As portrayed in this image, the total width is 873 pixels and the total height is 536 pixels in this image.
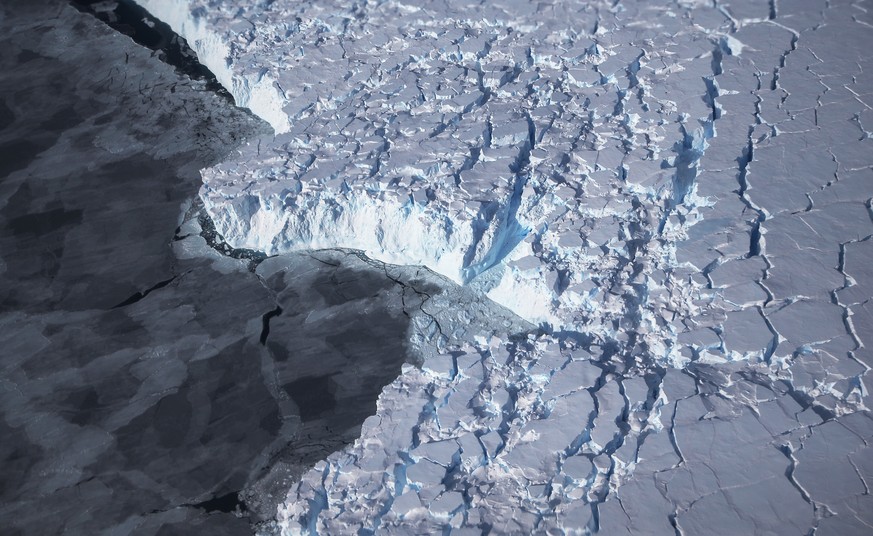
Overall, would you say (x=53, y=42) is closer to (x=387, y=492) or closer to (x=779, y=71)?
(x=387, y=492)

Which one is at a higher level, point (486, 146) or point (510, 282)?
point (486, 146)

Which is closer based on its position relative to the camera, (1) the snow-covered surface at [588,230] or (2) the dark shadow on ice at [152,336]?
(1) the snow-covered surface at [588,230]

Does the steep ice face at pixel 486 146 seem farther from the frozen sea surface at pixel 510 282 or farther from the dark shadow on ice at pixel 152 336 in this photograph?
the dark shadow on ice at pixel 152 336

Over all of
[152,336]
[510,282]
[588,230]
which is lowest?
[152,336]

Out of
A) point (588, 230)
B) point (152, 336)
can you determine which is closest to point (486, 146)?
point (588, 230)

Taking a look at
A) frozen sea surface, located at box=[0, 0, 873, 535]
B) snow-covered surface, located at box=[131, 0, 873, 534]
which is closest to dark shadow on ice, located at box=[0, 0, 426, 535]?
frozen sea surface, located at box=[0, 0, 873, 535]

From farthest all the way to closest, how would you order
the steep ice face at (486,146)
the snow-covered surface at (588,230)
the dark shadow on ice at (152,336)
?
the steep ice face at (486,146) < the dark shadow on ice at (152,336) < the snow-covered surface at (588,230)

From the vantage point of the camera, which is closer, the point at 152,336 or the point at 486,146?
the point at 152,336

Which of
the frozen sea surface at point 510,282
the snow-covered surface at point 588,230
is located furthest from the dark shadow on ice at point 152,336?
the snow-covered surface at point 588,230

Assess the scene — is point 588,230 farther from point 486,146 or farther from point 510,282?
point 486,146
